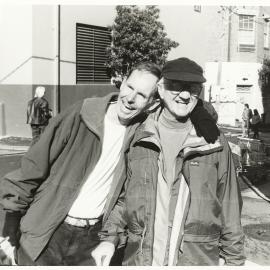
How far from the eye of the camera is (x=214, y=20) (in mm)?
20188

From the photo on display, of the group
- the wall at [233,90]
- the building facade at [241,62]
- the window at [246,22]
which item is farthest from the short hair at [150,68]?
the window at [246,22]

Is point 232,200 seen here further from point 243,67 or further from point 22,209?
point 243,67

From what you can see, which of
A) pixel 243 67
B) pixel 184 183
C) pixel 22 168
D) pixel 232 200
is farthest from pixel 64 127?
pixel 243 67

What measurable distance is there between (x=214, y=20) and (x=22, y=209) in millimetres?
19362

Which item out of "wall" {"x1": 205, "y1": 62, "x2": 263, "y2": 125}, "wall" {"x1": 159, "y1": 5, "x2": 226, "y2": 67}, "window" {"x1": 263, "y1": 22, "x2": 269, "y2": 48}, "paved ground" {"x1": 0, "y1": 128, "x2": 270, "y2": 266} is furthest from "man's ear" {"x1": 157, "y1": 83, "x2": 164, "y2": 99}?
"window" {"x1": 263, "y1": 22, "x2": 269, "y2": 48}

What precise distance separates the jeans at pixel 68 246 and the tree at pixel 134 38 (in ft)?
40.5

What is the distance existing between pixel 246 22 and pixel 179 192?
21446mm

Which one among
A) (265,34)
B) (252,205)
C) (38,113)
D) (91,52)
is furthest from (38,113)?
(265,34)

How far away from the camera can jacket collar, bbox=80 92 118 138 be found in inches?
84.0

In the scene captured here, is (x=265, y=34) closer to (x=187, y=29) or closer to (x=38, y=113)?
(x=187, y=29)

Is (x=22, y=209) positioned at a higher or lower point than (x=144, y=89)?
lower

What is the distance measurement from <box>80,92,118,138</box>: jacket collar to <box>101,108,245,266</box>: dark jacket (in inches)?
7.5

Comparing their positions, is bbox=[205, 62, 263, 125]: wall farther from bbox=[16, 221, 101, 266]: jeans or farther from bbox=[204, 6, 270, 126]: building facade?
bbox=[16, 221, 101, 266]: jeans

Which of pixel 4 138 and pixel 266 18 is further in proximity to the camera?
pixel 266 18
